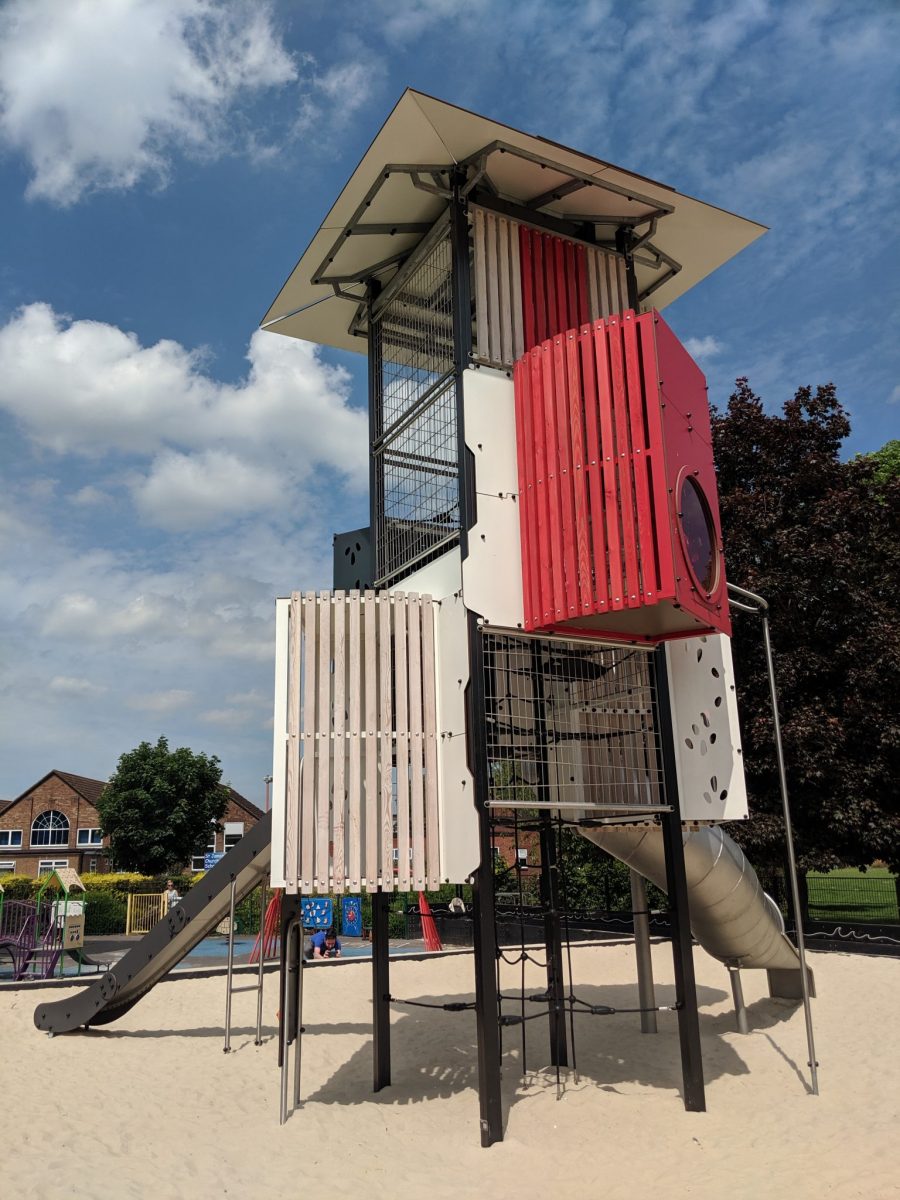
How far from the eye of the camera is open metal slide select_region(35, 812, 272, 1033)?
39.1 feet

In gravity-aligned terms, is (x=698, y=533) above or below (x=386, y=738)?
above

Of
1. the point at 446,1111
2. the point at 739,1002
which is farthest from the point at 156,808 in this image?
→ the point at 446,1111

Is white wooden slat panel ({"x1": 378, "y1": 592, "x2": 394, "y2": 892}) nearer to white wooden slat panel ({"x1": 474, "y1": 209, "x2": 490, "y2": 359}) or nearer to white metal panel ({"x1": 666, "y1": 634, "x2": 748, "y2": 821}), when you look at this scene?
white wooden slat panel ({"x1": 474, "y1": 209, "x2": 490, "y2": 359})

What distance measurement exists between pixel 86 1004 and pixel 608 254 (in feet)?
39.3

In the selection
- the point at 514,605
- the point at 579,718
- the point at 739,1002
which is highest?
the point at 514,605

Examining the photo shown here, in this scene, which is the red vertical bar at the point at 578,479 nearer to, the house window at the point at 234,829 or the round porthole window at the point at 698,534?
the round porthole window at the point at 698,534

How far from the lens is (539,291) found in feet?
36.3

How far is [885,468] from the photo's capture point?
3338cm

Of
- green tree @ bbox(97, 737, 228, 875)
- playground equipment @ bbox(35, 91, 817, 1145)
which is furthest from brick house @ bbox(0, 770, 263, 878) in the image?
playground equipment @ bbox(35, 91, 817, 1145)

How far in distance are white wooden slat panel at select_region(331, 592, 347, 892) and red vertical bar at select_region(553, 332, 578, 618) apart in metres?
2.27

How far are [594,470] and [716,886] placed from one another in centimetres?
533

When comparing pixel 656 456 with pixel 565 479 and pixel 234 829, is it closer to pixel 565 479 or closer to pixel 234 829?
pixel 565 479

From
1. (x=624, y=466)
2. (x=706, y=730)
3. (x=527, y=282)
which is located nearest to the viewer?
(x=624, y=466)

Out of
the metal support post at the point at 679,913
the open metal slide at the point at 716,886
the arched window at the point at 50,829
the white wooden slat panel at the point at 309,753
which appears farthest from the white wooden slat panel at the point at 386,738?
the arched window at the point at 50,829
